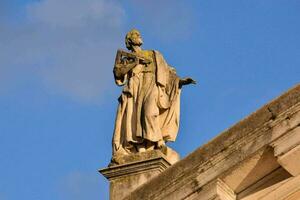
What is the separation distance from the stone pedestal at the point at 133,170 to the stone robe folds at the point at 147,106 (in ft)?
0.77

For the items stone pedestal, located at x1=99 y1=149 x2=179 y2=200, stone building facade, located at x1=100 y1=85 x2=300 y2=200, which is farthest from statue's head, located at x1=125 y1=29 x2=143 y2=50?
stone building facade, located at x1=100 y1=85 x2=300 y2=200

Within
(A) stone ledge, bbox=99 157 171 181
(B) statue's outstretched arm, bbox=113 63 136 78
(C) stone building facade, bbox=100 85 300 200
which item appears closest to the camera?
(C) stone building facade, bbox=100 85 300 200

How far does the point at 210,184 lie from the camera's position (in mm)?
12453

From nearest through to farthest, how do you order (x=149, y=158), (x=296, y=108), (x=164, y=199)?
(x=296, y=108), (x=164, y=199), (x=149, y=158)

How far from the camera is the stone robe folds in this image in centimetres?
1541

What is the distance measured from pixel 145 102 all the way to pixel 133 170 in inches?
41.4

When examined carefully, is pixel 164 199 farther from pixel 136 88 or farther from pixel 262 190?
pixel 136 88

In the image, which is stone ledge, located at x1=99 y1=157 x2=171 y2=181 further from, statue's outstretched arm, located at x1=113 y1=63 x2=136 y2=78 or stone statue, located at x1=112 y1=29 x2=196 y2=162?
statue's outstretched arm, located at x1=113 y1=63 x2=136 y2=78

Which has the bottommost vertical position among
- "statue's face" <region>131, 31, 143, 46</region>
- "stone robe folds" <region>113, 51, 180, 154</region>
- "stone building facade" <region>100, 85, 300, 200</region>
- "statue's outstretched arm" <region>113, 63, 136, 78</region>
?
"stone building facade" <region>100, 85, 300, 200</region>

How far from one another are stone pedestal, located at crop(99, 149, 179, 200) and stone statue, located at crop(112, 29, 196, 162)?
204mm

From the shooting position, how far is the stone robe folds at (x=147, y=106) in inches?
607

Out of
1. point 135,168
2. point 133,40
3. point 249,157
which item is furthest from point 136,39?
point 249,157

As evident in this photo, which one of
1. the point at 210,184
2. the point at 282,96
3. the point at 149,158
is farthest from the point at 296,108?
the point at 149,158

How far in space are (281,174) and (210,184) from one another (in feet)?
2.80
